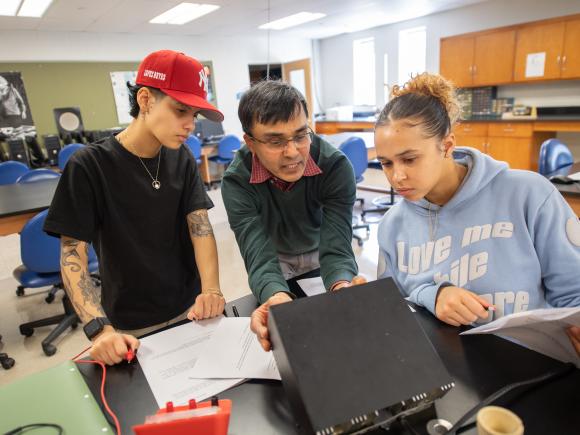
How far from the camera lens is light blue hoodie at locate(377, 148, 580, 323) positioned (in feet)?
3.10

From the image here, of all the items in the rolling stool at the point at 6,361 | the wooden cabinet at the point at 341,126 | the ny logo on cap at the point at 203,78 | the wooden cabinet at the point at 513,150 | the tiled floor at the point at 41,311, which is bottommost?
the tiled floor at the point at 41,311

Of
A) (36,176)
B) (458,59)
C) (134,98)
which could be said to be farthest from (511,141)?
(36,176)

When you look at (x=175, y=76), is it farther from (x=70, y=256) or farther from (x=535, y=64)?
(x=535, y=64)

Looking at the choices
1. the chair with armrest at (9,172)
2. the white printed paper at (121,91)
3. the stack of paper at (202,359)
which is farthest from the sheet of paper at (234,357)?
the white printed paper at (121,91)

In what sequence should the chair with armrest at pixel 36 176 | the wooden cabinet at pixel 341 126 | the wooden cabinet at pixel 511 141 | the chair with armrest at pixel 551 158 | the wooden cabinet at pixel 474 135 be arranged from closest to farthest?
1. the chair with armrest at pixel 551 158
2. the chair with armrest at pixel 36 176
3. the wooden cabinet at pixel 511 141
4. the wooden cabinet at pixel 474 135
5. the wooden cabinet at pixel 341 126

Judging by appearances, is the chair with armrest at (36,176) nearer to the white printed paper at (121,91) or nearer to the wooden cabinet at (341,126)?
the white printed paper at (121,91)

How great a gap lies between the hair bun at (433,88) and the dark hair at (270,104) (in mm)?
288

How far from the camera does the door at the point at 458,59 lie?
19.6ft

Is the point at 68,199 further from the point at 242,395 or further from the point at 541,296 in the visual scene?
the point at 541,296

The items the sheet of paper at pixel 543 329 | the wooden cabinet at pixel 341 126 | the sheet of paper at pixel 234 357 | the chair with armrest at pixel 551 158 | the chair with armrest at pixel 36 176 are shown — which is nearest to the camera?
the sheet of paper at pixel 543 329

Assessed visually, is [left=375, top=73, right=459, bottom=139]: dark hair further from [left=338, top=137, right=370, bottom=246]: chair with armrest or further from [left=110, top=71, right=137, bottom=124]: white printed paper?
[left=110, top=71, right=137, bottom=124]: white printed paper

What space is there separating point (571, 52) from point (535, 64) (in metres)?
0.42

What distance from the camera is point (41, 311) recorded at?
284 centimetres

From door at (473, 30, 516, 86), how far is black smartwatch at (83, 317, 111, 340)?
6424 millimetres
